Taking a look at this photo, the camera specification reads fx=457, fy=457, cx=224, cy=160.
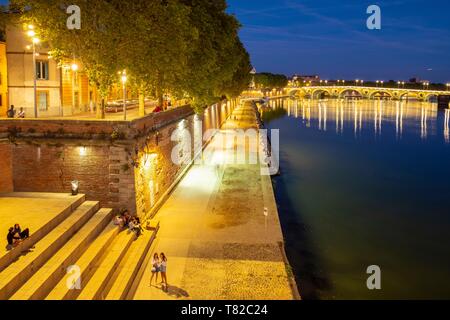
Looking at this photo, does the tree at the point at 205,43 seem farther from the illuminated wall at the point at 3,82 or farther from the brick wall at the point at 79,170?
the illuminated wall at the point at 3,82

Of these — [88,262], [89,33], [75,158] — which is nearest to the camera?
[88,262]

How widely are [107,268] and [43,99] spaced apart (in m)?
25.0

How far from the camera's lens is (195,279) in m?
16.0

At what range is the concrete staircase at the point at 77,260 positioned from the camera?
41.2 ft

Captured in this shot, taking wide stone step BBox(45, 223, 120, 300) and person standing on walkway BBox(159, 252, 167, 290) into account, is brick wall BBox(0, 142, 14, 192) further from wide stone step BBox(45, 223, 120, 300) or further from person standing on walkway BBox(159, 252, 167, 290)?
person standing on walkway BBox(159, 252, 167, 290)

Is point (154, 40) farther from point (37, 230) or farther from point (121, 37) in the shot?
point (37, 230)

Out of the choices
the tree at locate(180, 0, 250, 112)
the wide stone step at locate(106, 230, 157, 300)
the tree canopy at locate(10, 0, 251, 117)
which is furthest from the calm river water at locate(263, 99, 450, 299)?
the tree canopy at locate(10, 0, 251, 117)

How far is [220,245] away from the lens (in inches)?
754

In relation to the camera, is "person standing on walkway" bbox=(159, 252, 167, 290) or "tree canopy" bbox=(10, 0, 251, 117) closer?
"person standing on walkway" bbox=(159, 252, 167, 290)

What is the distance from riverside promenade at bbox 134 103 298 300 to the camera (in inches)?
601

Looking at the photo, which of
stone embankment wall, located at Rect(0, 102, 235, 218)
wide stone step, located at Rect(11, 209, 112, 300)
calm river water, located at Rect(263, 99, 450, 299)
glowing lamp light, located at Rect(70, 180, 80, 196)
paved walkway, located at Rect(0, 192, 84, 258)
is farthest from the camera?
calm river water, located at Rect(263, 99, 450, 299)

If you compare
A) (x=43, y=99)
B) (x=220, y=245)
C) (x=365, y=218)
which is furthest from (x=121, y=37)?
(x=365, y=218)

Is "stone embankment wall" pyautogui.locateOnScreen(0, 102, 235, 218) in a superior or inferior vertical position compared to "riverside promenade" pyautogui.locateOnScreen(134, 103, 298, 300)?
superior

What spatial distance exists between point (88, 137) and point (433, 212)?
2549 cm
